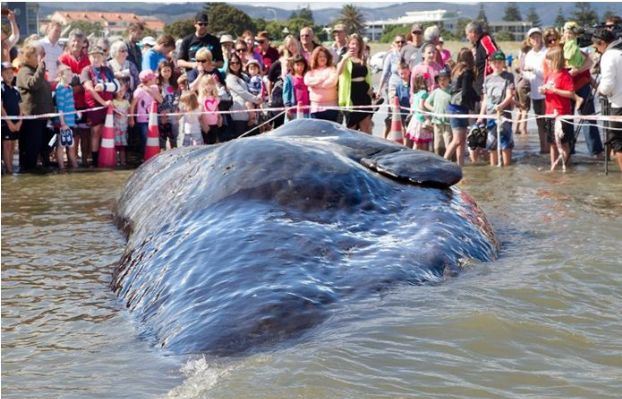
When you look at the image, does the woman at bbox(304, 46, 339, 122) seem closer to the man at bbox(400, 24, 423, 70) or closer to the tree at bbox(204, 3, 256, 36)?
the man at bbox(400, 24, 423, 70)

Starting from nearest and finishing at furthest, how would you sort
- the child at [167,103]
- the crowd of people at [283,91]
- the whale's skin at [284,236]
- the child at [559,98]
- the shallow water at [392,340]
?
the shallow water at [392,340] → the whale's skin at [284,236] → the child at [559,98] → the crowd of people at [283,91] → the child at [167,103]

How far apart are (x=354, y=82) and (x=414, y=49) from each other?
2.34 m

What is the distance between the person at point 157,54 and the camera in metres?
16.9

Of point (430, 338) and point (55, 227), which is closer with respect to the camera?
point (430, 338)

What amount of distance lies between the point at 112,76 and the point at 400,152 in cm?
942

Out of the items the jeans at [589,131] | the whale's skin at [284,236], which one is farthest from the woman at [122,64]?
the whale's skin at [284,236]

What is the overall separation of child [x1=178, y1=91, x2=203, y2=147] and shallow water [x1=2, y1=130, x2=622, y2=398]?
7249mm

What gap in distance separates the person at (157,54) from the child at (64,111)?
2066 mm

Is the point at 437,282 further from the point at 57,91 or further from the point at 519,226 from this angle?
the point at 57,91

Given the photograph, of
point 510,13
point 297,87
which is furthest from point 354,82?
point 510,13

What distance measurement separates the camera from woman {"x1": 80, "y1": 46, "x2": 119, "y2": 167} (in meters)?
15.2

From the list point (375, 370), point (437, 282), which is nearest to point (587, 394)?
point (375, 370)

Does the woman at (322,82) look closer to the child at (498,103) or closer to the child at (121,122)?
the child at (498,103)

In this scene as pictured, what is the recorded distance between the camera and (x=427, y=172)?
6961mm
